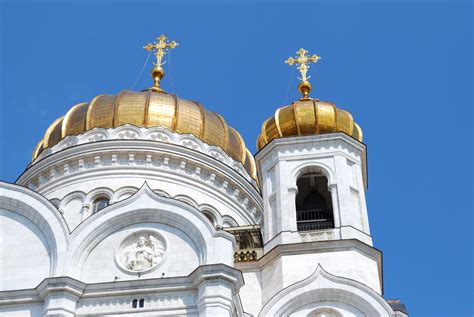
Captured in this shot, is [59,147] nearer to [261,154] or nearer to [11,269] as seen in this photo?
[261,154]

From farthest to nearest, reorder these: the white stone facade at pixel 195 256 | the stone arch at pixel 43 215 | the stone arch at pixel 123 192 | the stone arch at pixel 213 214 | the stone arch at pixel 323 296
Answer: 1. the stone arch at pixel 213 214
2. the stone arch at pixel 123 192
3. the stone arch at pixel 323 296
4. the stone arch at pixel 43 215
5. the white stone facade at pixel 195 256

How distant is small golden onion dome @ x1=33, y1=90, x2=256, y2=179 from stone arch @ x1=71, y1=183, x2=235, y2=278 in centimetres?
→ 797

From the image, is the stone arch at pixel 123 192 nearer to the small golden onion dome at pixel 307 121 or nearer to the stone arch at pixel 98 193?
the stone arch at pixel 98 193

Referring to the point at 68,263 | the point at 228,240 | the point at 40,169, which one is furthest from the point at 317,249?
the point at 40,169

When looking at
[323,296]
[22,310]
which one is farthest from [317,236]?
[22,310]

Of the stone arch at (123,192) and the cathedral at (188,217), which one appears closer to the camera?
the cathedral at (188,217)

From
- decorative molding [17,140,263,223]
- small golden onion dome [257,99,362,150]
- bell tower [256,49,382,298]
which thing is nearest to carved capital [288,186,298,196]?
bell tower [256,49,382,298]

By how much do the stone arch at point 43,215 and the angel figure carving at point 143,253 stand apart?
1168mm

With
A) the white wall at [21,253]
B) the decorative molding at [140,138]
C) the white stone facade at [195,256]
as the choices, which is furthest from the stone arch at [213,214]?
the white wall at [21,253]

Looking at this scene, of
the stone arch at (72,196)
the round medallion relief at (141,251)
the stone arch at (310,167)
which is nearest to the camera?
the round medallion relief at (141,251)

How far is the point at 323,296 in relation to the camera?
16.9 meters

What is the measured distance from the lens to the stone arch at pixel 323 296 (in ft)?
54.9

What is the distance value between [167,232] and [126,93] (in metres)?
9.82

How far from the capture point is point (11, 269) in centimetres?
1636
